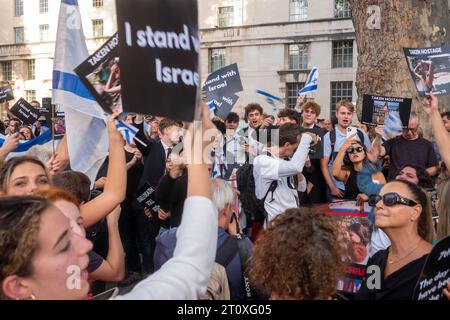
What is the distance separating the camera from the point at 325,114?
107 ft

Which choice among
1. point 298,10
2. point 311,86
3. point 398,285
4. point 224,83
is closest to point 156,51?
point 398,285

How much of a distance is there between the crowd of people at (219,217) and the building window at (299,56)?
2773 cm

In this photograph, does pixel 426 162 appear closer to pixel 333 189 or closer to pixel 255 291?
pixel 333 189

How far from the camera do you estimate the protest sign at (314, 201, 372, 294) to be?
299 centimetres

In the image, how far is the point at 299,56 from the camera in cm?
3403

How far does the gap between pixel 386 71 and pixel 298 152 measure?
3165 millimetres

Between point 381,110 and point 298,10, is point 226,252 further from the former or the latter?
point 298,10

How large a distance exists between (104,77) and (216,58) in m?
33.8

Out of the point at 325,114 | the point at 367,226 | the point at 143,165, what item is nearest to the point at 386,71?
the point at 143,165

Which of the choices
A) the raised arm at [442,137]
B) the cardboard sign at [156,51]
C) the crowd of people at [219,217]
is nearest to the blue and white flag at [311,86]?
the crowd of people at [219,217]

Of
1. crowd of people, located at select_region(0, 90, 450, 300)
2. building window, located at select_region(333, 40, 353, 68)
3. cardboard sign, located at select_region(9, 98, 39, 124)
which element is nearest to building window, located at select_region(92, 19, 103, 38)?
building window, located at select_region(333, 40, 353, 68)

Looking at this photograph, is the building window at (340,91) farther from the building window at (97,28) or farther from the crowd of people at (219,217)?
the crowd of people at (219,217)

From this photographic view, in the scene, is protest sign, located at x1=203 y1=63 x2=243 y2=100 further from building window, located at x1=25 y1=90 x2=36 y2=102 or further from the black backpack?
building window, located at x1=25 y1=90 x2=36 y2=102

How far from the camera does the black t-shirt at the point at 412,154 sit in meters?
6.39
